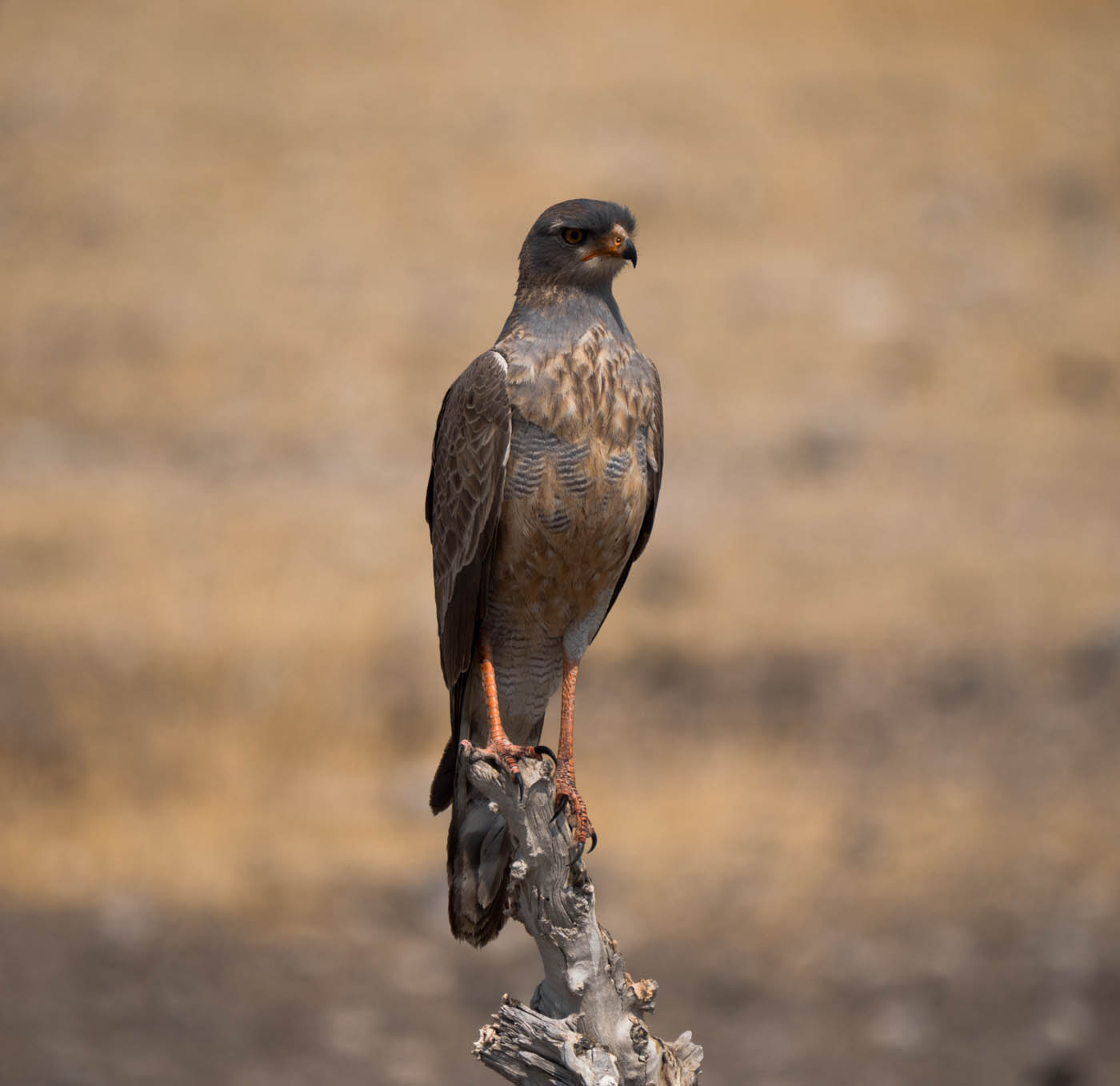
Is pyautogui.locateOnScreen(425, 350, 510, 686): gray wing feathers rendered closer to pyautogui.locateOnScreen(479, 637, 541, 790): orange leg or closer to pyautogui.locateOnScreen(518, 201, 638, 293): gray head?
pyautogui.locateOnScreen(479, 637, 541, 790): orange leg

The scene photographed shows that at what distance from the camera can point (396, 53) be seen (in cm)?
2903

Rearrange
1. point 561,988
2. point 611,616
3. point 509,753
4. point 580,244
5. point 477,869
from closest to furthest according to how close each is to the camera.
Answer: point 561,988 < point 509,753 < point 580,244 < point 477,869 < point 611,616

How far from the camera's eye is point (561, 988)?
5.46m

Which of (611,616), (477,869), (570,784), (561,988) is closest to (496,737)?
(570,784)

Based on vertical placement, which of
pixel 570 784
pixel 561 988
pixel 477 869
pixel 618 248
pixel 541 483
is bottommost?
pixel 561 988

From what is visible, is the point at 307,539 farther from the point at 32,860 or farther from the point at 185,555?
the point at 32,860

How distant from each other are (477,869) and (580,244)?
8.30ft

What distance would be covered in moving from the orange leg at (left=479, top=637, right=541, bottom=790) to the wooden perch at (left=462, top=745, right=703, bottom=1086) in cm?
12

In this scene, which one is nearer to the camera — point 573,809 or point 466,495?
point 573,809

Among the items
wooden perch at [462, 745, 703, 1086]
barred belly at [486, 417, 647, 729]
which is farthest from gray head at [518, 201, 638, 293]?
wooden perch at [462, 745, 703, 1086]

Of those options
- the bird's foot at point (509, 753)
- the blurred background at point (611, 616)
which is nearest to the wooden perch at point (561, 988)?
the bird's foot at point (509, 753)

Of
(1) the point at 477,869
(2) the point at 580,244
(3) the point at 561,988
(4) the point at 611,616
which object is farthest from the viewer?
(4) the point at 611,616

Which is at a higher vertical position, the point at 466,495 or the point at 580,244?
the point at 580,244

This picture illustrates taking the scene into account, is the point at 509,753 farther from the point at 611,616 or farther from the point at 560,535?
the point at 611,616
